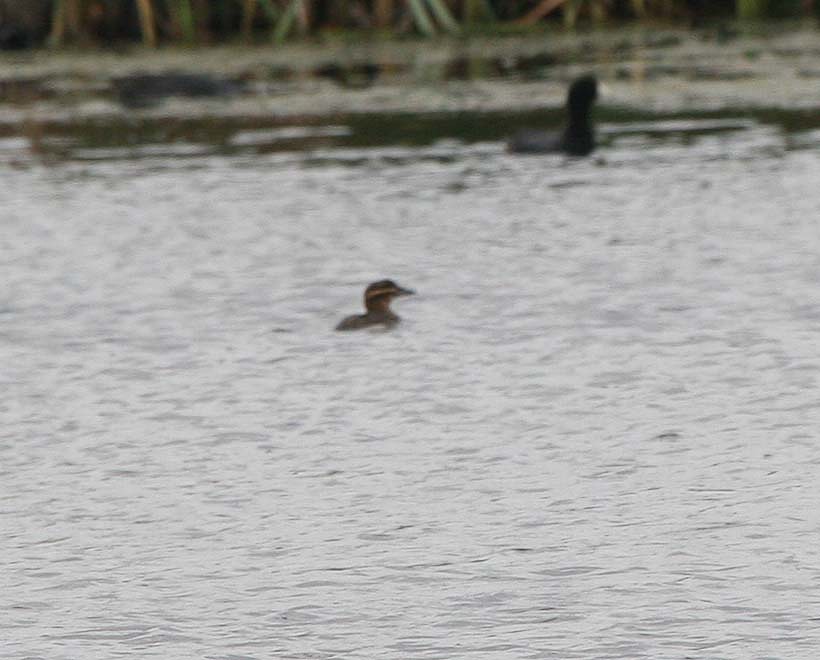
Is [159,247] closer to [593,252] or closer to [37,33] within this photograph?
[593,252]

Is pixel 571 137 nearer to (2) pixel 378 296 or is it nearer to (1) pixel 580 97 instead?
(1) pixel 580 97

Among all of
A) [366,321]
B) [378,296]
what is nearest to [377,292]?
[378,296]

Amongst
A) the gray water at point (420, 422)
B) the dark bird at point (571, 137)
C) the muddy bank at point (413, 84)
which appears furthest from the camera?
the muddy bank at point (413, 84)

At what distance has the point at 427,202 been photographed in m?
13.4

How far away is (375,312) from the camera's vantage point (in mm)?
9789

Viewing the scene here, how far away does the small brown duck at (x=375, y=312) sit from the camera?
31.8 feet

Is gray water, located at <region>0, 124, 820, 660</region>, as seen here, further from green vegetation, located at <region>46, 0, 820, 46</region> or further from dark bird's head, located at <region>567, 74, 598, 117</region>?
green vegetation, located at <region>46, 0, 820, 46</region>

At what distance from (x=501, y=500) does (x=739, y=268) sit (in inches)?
164

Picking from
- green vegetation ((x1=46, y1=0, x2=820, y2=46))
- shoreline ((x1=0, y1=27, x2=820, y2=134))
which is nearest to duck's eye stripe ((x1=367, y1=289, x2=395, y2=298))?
shoreline ((x1=0, y1=27, x2=820, y2=134))

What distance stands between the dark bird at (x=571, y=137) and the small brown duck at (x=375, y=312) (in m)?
5.65

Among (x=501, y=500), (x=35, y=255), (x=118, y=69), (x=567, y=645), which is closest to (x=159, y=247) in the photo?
(x=35, y=255)

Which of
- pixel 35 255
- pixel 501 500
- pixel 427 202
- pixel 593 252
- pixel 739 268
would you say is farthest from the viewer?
pixel 427 202

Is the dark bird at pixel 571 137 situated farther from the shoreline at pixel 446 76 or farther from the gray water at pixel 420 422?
the shoreline at pixel 446 76

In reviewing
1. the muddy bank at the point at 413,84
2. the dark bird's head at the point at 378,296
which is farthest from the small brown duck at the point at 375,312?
the muddy bank at the point at 413,84
